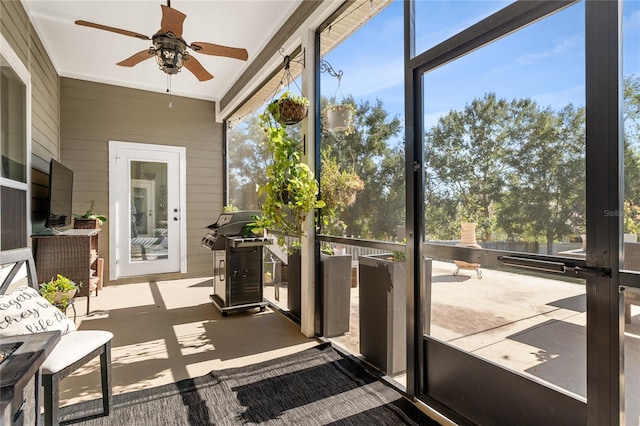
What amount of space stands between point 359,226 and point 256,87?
2781 millimetres

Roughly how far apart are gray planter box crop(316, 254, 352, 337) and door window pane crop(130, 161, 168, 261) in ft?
12.1

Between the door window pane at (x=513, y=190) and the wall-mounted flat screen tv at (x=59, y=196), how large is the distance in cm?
358

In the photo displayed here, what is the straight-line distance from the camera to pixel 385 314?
2.29 m

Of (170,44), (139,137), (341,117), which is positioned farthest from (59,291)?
(139,137)

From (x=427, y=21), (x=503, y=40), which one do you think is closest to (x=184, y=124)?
(x=427, y=21)

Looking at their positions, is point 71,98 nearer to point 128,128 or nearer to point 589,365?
point 128,128

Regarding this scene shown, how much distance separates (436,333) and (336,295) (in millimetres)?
1112

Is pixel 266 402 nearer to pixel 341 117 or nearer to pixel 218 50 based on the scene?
pixel 341 117

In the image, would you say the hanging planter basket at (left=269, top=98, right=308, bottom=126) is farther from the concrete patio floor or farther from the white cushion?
the white cushion

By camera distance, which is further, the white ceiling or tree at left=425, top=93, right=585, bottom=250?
the white ceiling

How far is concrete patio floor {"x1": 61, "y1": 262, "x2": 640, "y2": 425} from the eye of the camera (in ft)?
4.57

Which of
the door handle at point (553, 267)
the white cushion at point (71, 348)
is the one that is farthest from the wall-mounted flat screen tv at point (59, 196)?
the door handle at point (553, 267)

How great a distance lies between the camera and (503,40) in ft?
5.25

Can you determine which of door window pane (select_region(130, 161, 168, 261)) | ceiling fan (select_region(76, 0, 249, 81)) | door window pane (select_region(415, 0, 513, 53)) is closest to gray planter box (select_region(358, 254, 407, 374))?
door window pane (select_region(415, 0, 513, 53))
